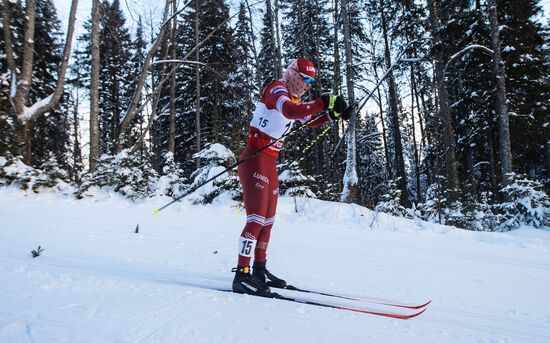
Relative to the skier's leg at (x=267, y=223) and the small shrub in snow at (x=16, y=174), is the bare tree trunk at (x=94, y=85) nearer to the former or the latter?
the small shrub in snow at (x=16, y=174)

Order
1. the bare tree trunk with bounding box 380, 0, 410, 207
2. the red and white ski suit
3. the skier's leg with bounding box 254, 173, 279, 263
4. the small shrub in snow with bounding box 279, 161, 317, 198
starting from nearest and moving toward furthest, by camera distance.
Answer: the red and white ski suit, the skier's leg with bounding box 254, 173, 279, 263, the small shrub in snow with bounding box 279, 161, 317, 198, the bare tree trunk with bounding box 380, 0, 410, 207

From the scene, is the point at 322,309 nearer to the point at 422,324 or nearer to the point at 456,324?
the point at 422,324

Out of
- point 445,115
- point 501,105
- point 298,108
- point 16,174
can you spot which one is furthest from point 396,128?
point 298,108

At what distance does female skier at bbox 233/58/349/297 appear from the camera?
2.78 m

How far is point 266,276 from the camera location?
3051 millimetres

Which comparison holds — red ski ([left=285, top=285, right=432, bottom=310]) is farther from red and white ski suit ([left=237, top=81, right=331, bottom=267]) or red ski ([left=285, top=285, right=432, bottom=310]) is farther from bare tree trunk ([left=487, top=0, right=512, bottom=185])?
bare tree trunk ([left=487, top=0, right=512, bottom=185])

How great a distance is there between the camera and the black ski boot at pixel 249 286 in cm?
259

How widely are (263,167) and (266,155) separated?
0.12 meters

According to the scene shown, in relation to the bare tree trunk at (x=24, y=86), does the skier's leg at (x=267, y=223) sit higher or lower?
lower

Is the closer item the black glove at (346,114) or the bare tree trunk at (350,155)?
the black glove at (346,114)

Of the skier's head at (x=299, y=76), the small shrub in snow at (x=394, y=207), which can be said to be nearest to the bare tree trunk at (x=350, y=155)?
the small shrub in snow at (x=394, y=207)

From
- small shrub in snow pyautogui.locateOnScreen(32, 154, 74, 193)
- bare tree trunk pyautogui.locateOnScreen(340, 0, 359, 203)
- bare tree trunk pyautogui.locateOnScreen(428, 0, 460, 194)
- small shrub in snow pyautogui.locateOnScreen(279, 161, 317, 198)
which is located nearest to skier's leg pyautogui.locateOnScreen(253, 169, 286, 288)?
small shrub in snow pyautogui.locateOnScreen(279, 161, 317, 198)

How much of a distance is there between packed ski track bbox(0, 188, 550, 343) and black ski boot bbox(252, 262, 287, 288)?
0.78 feet

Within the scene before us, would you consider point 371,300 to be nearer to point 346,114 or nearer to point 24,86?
point 346,114
